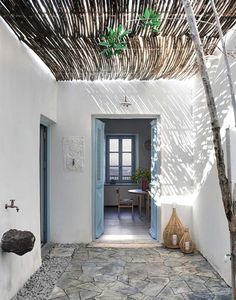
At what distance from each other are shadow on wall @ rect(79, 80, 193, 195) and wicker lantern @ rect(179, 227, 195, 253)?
761 millimetres

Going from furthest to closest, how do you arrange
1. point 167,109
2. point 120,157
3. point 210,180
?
point 120,157 < point 167,109 < point 210,180

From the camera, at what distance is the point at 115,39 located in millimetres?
3506

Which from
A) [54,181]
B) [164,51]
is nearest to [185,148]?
[164,51]

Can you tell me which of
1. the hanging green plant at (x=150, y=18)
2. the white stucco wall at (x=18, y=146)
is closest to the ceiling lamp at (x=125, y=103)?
the white stucco wall at (x=18, y=146)

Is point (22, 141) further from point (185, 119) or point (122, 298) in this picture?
point (185, 119)

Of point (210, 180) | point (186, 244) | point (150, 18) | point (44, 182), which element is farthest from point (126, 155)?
point (150, 18)

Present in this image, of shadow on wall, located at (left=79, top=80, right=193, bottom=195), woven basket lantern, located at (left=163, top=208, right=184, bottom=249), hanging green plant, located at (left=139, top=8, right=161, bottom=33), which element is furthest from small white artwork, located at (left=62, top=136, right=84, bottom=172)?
hanging green plant, located at (left=139, top=8, right=161, bottom=33)

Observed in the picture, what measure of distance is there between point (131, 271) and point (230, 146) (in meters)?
2.01

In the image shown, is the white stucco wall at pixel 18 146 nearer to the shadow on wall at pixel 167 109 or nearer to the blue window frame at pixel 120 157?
the shadow on wall at pixel 167 109

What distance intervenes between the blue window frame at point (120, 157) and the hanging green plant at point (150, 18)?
21.7ft

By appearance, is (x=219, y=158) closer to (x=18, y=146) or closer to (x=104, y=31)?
(x=104, y=31)

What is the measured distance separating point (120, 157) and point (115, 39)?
6.45 metres

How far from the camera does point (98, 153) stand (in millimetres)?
5809

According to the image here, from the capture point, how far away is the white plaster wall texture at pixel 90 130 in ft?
17.9
